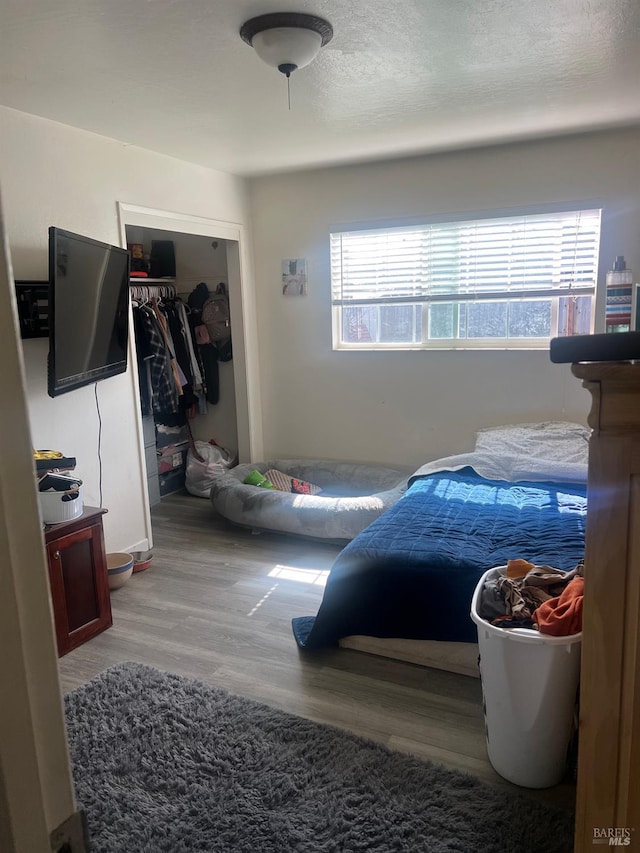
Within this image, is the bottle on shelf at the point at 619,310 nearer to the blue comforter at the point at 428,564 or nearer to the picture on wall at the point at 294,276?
the blue comforter at the point at 428,564

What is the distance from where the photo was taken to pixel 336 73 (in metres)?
2.60

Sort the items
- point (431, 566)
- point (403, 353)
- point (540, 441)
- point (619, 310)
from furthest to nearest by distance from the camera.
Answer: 1. point (403, 353)
2. point (540, 441)
3. point (431, 566)
4. point (619, 310)

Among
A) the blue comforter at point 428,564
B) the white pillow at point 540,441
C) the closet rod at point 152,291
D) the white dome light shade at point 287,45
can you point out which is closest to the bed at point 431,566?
the blue comforter at point 428,564

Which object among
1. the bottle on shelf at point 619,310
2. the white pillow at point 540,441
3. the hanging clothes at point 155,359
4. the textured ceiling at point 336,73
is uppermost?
the textured ceiling at point 336,73

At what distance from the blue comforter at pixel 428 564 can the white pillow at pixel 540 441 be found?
61cm

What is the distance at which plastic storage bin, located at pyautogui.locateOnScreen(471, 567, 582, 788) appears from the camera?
69.3 inches

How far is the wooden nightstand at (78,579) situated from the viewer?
270 cm

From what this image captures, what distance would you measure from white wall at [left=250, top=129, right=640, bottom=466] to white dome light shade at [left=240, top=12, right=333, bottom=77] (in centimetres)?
201

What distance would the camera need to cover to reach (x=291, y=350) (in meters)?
4.82

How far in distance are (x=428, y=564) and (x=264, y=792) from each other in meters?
1.03

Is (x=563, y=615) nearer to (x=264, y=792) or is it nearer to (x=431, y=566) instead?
(x=431, y=566)

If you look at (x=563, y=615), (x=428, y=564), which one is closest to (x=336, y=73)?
(x=428, y=564)

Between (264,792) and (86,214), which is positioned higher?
(86,214)

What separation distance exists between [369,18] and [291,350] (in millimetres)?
2845
